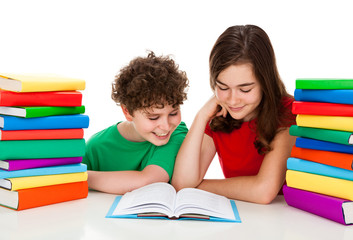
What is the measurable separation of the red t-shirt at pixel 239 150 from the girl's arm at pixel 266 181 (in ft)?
0.75

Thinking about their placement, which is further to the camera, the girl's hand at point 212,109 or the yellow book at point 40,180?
the girl's hand at point 212,109

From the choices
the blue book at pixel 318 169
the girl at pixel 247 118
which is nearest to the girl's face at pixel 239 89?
the girl at pixel 247 118

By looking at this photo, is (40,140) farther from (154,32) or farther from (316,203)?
(154,32)

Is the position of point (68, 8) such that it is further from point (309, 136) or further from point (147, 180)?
point (309, 136)

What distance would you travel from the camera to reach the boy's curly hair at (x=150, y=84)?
2.01m

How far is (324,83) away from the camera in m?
1.62

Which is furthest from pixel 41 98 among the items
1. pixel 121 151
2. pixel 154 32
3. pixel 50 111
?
pixel 154 32

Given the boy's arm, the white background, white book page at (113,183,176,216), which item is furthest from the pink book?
the white background

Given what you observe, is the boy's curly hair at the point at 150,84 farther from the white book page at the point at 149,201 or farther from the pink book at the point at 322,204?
the pink book at the point at 322,204

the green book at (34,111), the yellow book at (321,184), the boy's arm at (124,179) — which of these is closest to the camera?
the yellow book at (321,184)

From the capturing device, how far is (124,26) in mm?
3299

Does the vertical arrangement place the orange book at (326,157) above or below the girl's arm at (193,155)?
above

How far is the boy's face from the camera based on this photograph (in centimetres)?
204

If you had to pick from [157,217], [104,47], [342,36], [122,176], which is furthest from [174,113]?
[342,36]
